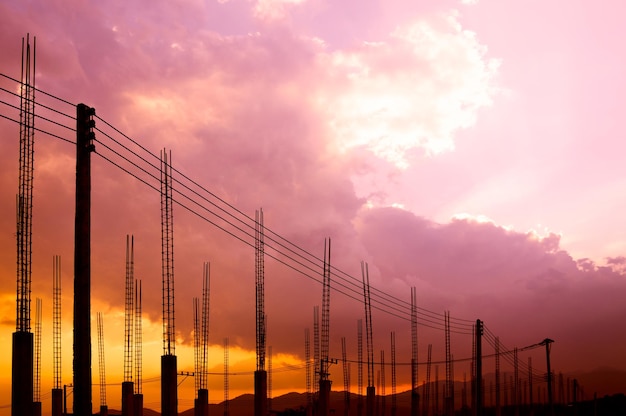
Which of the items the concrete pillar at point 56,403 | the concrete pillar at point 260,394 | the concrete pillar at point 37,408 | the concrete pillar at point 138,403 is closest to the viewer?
the concrete pillar at point 260,394

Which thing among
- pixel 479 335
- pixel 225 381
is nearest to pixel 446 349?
pixel 479 335

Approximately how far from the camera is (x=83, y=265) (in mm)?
17781

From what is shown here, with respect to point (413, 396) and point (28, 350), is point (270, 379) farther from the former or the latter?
point (28, 350)

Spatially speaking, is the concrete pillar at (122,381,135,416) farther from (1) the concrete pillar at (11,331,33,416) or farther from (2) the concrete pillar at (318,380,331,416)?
(1) the concrete pillar at (11,331,33,416)

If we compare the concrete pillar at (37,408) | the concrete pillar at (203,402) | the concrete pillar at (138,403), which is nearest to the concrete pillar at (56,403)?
the concrete pillar at (37,408)

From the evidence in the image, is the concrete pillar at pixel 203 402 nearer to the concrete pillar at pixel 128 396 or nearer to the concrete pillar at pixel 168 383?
the concrete pillar at pixel 128 396

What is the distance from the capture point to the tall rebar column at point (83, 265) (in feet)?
56.9

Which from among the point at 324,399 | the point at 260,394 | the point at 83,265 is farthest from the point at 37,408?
the point at 83,265

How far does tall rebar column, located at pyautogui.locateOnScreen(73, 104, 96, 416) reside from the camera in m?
17.3

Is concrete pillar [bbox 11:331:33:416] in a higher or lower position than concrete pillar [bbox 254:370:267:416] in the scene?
higher

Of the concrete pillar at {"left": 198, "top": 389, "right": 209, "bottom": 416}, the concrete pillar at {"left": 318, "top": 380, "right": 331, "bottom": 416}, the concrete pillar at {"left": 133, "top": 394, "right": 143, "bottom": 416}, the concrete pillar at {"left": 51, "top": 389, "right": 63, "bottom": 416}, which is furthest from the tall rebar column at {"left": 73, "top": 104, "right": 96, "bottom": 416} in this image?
the concrete pillar at {"left": 51, "top": 389, "right": 63, "bottom": 416}

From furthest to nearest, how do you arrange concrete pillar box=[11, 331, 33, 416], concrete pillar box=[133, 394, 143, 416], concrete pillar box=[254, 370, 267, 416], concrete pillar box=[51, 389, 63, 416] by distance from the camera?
concrete pillar box=[51, 389, 63, 416]
concrete pillar box=[133, 394, 143, 416]
concrete pillar box=[254, 370, 267, 416]
concrete pillar box=[11, 331, 33, 416]

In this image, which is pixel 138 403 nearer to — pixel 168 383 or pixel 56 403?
pixel 56 403

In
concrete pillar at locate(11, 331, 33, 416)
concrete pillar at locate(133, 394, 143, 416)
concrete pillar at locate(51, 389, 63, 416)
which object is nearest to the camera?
concrete pillar at locate(11, 331, 33, 416)
